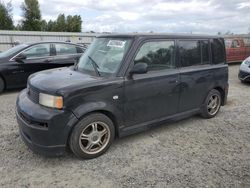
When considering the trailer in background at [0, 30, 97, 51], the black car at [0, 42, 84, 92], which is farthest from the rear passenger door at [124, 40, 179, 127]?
the trailer in background at [0, 30, 97, 51]

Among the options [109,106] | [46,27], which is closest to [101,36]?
[109,106]

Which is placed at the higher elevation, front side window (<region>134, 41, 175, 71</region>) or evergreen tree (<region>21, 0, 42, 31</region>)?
evergreen tree (<region>21, 0, 42, 31</region>)

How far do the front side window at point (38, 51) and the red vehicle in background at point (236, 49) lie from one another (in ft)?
33.4

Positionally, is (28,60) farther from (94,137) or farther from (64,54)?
(94,137)

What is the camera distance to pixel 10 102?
6.37m

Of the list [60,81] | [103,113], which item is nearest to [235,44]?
[103,113]

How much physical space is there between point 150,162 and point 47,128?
1.48 m

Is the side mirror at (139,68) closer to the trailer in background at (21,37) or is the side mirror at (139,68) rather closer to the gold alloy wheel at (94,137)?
the gold alloy wheel at (94,137)

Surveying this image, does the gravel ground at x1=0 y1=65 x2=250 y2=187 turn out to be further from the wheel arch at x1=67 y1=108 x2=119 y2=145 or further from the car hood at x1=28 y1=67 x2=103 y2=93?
the car hood at x1=28 y1=67 x2=103 y2=93

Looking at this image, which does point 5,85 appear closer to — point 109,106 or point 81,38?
point 109,106

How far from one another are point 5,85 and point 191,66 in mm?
5285

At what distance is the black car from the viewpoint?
713 centimetres

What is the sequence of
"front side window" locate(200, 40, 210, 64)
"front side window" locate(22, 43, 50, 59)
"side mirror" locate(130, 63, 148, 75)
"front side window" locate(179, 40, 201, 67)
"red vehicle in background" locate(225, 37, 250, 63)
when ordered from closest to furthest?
"side mirror" locate(130, 63, 148, 75) < "front side window" locate(179, 40, 201, 67) < "front side window" locate(200, 40, 210, 64) < "front side window" locate(22, 43, 50, 59) < "red vehicle in background" locate(225, 37, 250, 63)

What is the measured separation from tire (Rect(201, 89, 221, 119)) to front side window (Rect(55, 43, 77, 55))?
487 centimetres
